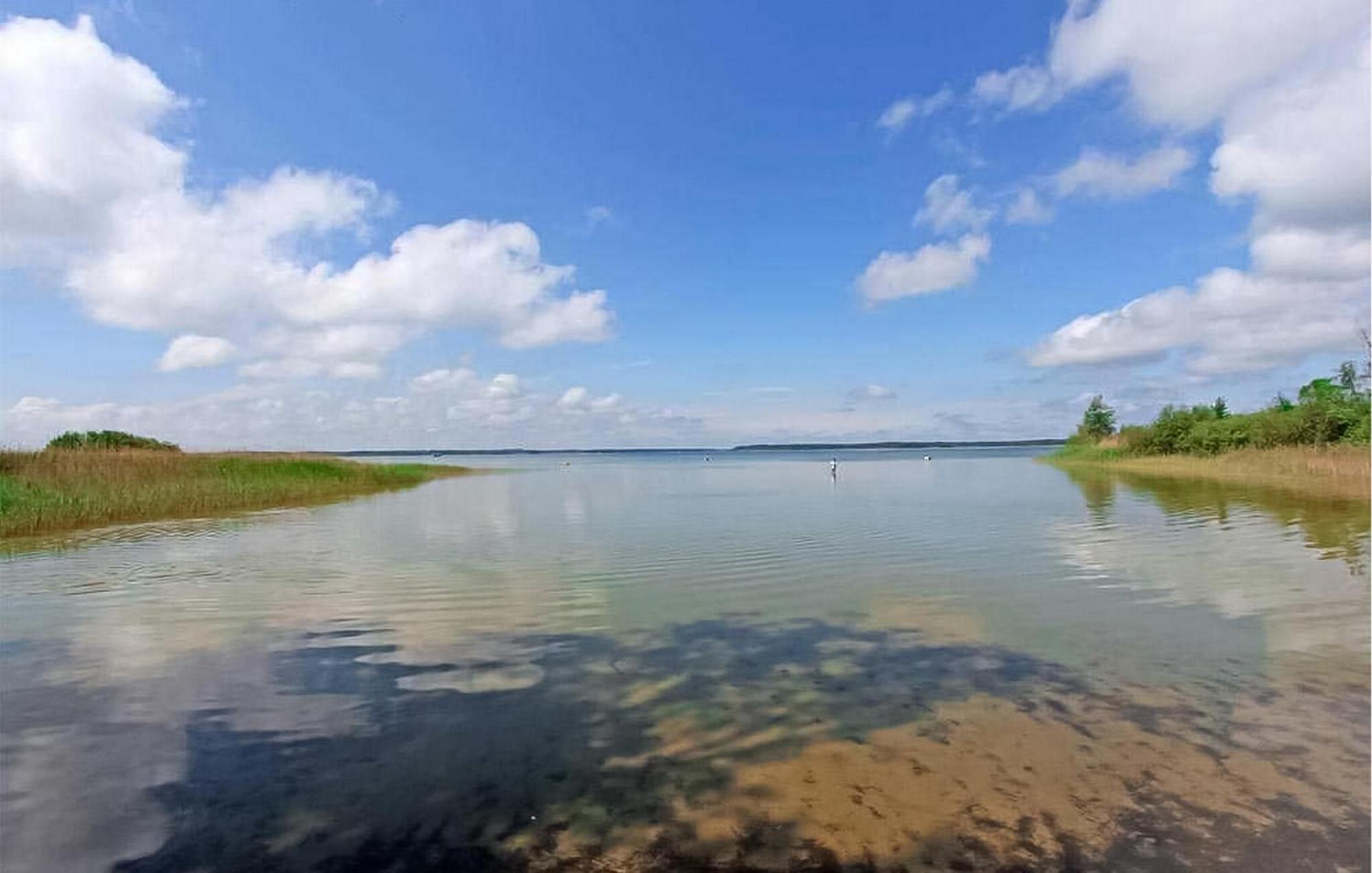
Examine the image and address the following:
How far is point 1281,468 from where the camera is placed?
39.0 meters

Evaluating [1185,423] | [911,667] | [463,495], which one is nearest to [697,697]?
[911,667]

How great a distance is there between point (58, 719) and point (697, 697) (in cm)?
582

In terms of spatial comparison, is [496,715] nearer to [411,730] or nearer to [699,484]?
[411,730]

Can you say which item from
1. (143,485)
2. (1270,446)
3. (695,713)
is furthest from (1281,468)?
(143,485)

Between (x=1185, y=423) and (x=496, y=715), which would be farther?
(x=1185, y=423)

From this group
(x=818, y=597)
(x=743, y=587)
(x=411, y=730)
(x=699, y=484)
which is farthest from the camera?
(x=699, y=484)

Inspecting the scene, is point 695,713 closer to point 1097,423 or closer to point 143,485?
point 143,485

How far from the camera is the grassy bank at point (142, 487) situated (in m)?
21.6

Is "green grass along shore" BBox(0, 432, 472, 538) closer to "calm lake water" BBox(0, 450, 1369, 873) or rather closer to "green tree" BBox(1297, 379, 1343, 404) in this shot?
"calm lake water" BBox(0, 450, 1369, 873)

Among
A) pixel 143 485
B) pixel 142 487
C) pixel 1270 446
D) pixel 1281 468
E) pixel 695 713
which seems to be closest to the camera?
pixel 695 713

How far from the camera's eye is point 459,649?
8914 millimetres

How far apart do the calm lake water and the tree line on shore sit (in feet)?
118

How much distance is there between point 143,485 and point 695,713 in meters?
28.8

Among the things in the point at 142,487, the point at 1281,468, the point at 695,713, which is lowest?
the point at 695,713
